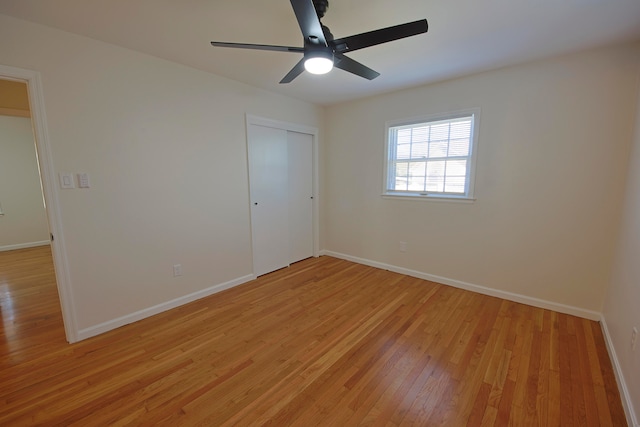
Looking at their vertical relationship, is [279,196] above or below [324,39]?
below

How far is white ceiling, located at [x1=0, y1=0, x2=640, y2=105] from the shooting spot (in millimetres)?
1632

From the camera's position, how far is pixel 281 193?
12.1 feet

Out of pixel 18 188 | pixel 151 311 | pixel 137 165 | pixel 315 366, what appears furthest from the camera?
pixel 18 188

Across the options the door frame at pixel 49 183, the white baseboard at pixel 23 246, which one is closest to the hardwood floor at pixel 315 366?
the door frame at pixel 49 183

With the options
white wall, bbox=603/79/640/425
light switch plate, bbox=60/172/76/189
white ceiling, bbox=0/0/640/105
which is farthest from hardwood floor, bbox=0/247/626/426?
white ceiling, bbox=0/0/640/105

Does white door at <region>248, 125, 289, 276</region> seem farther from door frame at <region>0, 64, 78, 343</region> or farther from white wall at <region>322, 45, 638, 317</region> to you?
door frame at <region>0, 64, 78, 343</region>

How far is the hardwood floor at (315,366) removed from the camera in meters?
1.48

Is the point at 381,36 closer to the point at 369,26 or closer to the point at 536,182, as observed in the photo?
the point at 369,26

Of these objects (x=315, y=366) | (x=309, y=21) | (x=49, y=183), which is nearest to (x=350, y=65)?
(x=309, y=21)

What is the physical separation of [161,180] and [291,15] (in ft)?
6.10

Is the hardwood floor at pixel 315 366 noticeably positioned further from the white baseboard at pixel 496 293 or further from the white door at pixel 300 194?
the white door at pixel 300 194

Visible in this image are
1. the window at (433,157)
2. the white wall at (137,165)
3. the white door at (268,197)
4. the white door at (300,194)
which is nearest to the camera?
the white wall at (137,165)

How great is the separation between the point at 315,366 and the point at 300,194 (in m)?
2.63

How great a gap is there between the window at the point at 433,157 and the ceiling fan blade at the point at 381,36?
6.25 feet
